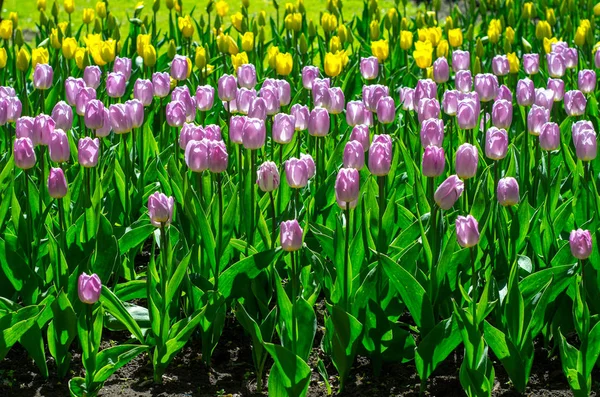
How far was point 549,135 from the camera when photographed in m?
3.44

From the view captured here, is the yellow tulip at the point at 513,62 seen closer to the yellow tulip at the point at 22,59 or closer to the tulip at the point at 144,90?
the tulip at the point at 144,90

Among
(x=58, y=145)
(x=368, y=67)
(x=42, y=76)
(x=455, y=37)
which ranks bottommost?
(x=455, y=37)

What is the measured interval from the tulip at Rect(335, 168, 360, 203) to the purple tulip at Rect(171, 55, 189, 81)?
6.38ft

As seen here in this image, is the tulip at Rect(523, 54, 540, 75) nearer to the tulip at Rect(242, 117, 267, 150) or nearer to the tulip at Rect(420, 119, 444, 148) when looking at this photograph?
the tulip at Rect(420, 119, 444, 148)

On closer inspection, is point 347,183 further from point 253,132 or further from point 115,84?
point 115,84

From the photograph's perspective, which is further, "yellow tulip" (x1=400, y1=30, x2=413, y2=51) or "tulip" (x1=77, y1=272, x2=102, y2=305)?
"yellow tulip" (x1=400, y1=30, x2=413, y2=51)

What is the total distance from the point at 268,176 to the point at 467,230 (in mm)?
704

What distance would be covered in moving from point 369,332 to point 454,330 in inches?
12.4

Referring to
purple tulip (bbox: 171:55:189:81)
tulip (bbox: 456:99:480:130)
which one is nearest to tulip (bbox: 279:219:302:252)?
tulip (bbox: 456:99:480:130)

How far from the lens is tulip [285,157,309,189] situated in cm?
303

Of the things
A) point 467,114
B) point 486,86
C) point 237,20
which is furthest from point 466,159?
point 237,20

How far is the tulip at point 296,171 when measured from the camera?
3.03 metres

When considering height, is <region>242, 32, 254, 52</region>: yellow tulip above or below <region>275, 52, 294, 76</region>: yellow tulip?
below

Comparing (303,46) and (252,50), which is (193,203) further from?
(252,50)
